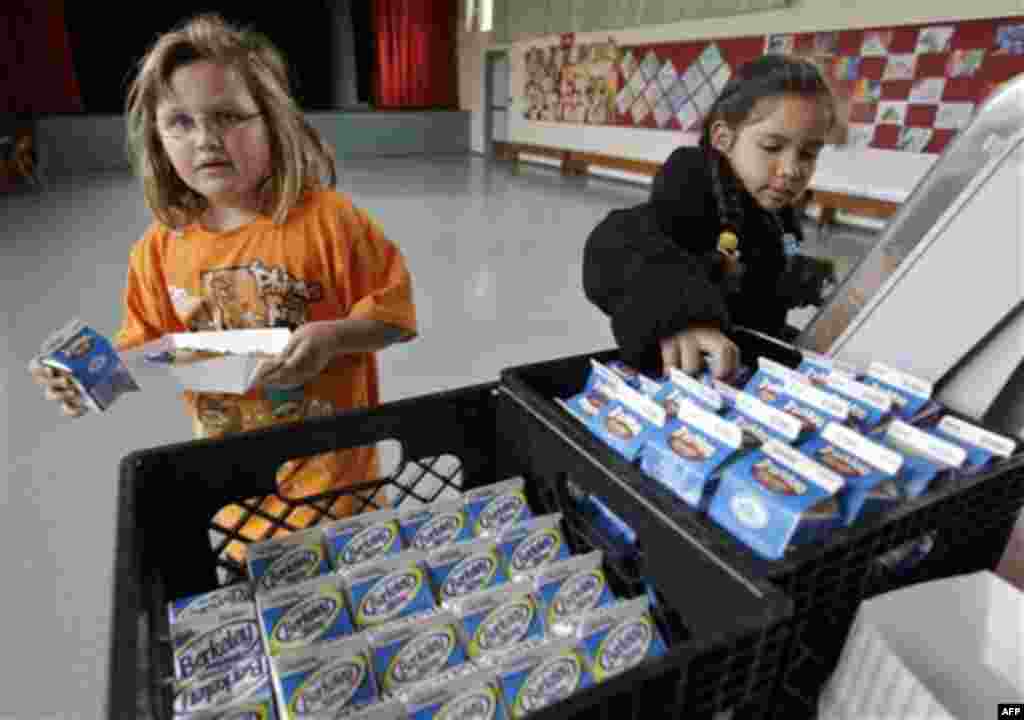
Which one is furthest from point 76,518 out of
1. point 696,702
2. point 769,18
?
point 769,18

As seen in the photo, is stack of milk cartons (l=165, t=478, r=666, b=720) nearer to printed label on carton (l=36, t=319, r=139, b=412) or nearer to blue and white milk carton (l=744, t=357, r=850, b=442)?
blue and white milk carton (l=744, t=357, r=850, b=442)

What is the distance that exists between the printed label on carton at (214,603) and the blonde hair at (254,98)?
2.02ft

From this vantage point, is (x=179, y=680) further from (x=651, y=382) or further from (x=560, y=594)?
(x=651, y=382)

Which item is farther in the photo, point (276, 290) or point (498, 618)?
→ point (276, 290)

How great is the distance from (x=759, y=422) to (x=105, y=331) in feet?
9.33

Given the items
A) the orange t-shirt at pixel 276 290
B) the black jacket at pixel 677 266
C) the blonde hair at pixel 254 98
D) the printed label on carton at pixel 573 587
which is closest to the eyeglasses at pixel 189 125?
the blonde hair at pixel 254 98

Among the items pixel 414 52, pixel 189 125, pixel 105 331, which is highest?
pixel 414 52

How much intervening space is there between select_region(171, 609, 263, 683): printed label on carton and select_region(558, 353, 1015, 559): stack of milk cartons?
28 cm

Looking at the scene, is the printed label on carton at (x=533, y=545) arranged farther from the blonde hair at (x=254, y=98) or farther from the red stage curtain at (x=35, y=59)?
the red stage curtain at (x=35, y=59)

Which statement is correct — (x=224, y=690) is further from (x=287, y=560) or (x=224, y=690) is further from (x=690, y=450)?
(x=690, y=450)

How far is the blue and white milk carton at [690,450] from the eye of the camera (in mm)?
439

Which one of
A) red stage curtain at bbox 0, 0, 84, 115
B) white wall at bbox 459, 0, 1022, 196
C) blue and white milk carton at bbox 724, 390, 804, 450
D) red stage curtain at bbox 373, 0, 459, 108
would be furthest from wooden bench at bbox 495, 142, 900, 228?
red stage curtain at bbox 0, 0, 84, 115

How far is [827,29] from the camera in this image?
4.71 meters

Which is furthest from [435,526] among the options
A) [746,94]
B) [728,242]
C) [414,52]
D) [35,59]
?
[414,52]
